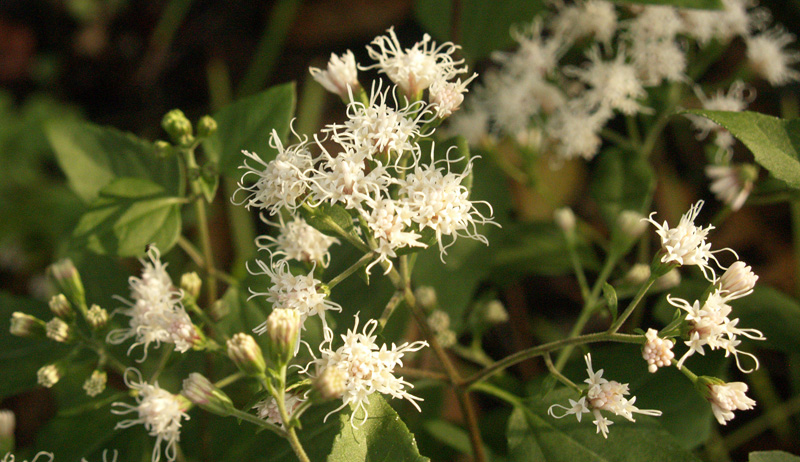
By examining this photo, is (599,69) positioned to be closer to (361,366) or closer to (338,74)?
(338,74)

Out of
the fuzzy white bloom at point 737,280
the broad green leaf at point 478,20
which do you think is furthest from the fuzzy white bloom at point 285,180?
the broad green leaf at point 478,20

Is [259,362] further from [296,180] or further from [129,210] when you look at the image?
[129,210]

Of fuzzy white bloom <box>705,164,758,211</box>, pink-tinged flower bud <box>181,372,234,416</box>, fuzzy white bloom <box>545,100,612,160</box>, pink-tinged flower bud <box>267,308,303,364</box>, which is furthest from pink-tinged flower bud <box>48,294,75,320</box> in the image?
fuzzy white bloom <box>705,164,758,211</box>

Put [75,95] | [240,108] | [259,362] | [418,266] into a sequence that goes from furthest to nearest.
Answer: [75,95], [418,266], [240,108], [259,362]

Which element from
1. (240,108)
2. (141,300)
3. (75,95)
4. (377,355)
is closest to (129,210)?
(141,300)

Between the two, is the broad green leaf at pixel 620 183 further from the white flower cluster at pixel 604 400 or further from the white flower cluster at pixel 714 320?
the white flower cluster at pixel 604 400

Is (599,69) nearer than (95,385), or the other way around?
(95,385)

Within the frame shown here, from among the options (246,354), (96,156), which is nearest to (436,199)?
(246,354)
